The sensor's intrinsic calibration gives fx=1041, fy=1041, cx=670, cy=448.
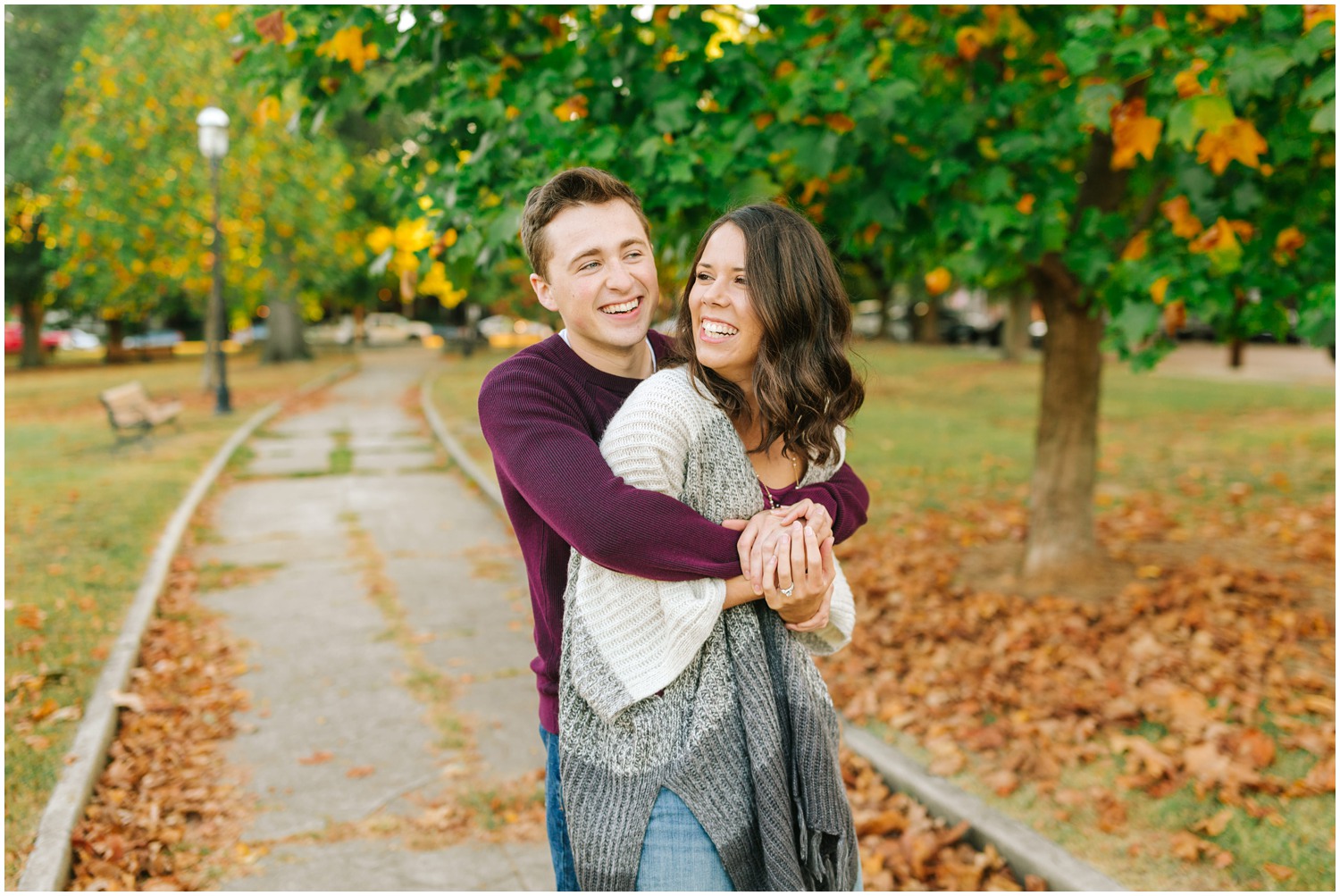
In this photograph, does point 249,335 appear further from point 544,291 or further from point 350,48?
point 544,291

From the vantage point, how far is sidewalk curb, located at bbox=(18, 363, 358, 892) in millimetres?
3586

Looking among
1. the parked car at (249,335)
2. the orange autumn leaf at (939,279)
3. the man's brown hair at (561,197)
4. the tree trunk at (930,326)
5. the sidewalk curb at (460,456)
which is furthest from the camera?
the parked car at (249,335)

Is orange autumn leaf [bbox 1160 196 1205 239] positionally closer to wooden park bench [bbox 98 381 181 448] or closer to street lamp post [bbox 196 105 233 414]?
wooden park bench [bbox 98 381 181 448]

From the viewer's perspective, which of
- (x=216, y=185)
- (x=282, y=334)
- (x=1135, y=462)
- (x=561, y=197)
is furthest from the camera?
(x=282, y=334)

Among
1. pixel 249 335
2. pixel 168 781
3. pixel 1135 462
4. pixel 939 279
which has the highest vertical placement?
pixel 939 279

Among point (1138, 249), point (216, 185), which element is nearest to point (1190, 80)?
point (1138, 249)

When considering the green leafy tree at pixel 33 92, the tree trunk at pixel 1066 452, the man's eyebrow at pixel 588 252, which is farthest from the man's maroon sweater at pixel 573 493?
the green leafy tree at pixel 33 92

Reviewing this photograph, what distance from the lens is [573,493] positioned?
5.96 ft

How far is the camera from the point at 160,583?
7098 millimetres

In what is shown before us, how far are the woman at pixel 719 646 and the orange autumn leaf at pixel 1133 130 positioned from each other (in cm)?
268

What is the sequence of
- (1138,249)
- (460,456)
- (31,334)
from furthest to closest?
(31,334), (460,456), (1138,249)

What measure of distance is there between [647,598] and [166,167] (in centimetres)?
2113

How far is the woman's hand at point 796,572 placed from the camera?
186cm

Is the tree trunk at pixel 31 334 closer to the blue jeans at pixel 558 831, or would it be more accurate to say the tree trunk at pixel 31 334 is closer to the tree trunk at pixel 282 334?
the tree trunk at pixel 282 334
